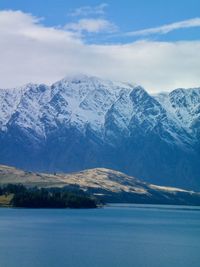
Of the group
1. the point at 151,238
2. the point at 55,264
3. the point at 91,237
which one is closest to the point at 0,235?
the point at 91,237

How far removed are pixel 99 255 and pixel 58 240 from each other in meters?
30.9

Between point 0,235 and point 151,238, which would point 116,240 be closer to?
point 151,238

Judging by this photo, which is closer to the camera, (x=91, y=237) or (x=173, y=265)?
(x=173, y=265)

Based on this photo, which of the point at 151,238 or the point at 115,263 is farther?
the point at 151,238

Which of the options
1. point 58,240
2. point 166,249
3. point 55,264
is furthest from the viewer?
Answer: point 58,240

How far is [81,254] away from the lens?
154 meters

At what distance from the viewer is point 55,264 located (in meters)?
137

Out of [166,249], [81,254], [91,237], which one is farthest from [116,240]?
[81,254]

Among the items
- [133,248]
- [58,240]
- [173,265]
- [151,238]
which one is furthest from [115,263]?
[151,238]

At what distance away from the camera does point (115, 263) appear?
14088 cm

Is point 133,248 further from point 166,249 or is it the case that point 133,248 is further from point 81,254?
point 81,254

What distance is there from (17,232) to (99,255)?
50571 millimetres

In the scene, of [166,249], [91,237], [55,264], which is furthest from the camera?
[91,237]

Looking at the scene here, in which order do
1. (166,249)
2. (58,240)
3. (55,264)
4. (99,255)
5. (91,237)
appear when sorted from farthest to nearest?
(91,237) → (58,240) → (166,249) → (99,255) → (55,264)
